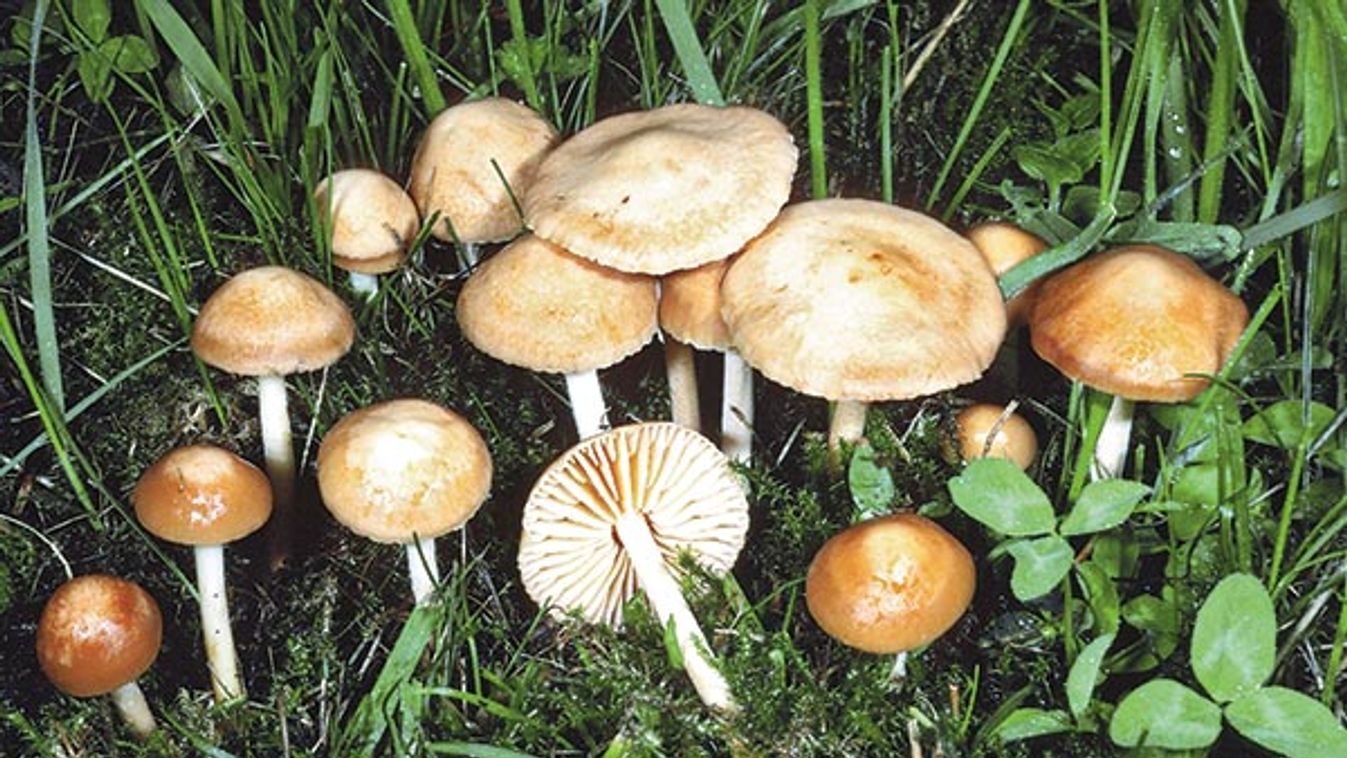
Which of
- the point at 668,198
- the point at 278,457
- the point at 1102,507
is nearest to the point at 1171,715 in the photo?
the point at 1102,507

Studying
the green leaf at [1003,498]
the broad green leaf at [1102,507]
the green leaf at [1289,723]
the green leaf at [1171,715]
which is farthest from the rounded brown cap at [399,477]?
the green leaf at [1289,723]

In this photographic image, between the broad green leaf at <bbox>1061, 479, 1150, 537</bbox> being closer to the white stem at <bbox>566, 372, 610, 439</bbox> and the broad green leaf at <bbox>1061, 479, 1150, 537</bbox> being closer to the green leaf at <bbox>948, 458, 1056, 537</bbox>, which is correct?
the green leaf at <bbox>948, 458, 1056, 537</bbox>

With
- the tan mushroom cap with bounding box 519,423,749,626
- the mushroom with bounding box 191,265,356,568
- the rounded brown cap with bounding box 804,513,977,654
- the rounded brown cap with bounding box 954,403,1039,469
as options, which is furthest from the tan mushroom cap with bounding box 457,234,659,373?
the rounded brown cap with bounding box 954,403,1039,469

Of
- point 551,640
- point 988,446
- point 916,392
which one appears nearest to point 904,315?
point 916,392

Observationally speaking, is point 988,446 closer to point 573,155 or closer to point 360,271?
point 573,155

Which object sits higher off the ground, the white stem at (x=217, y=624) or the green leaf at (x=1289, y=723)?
the green leaf at (x=1289, y=723)

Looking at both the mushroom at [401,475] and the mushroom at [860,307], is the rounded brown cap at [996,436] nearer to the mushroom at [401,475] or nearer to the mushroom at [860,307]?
the mushroom at [860,307]
